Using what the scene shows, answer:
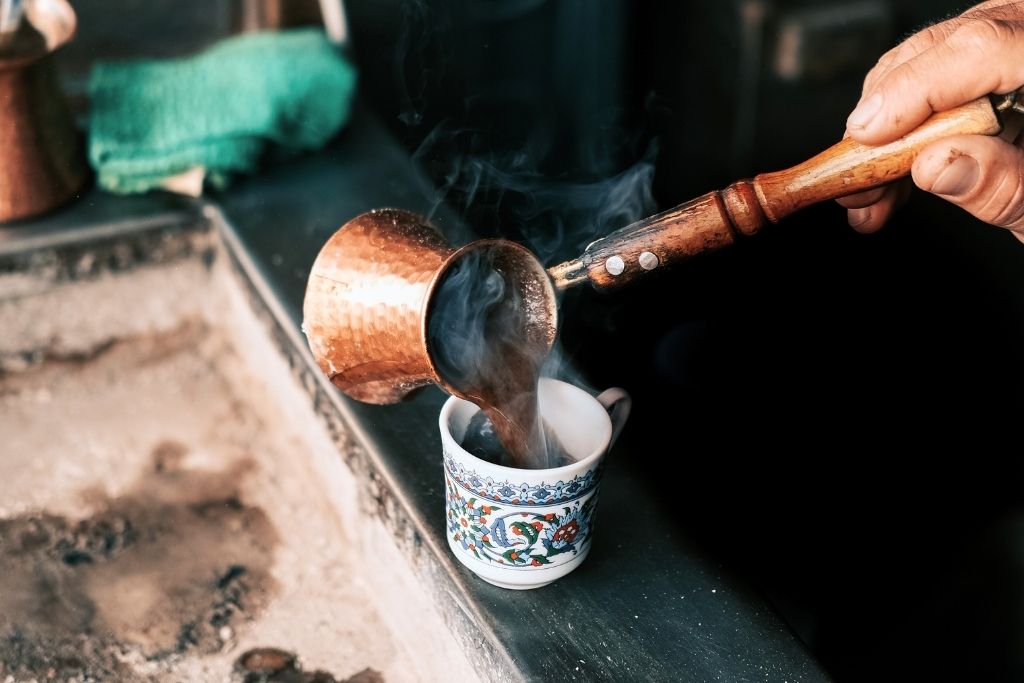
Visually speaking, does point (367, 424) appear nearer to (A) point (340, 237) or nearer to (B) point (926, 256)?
(A) point (340, 237)

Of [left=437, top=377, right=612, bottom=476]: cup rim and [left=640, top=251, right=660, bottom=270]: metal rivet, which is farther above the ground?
[left=640, top=251, right=660, bottom=270]: metal rivet

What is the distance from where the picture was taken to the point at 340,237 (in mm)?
1183

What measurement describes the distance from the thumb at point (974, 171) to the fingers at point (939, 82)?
44 millimetres

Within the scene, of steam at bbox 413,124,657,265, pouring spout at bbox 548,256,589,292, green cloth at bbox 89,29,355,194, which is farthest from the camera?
green cloth at bbox 89,29,355,194

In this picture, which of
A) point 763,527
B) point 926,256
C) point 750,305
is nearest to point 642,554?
point 763,527

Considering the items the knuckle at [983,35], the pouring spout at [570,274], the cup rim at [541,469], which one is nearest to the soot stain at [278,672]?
the cup rim at [541,469]

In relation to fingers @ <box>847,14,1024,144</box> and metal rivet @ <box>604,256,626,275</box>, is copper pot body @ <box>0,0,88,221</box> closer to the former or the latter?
metal rivet @ <box>604,256,626,275</box>

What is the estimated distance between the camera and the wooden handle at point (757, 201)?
1099 mm

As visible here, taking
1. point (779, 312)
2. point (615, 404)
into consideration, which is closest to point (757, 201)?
point (615, 404)

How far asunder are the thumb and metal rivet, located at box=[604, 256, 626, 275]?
13.6 inches

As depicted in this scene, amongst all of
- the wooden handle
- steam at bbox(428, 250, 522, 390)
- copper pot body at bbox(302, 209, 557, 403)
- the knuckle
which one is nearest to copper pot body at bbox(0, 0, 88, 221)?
copper pot body at bbox(302, 209, 557, 403)

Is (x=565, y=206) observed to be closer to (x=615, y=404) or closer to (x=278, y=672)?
(x=615, y=404)

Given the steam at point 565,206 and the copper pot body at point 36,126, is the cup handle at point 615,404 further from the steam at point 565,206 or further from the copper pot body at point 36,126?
the copper pot body at point 36,126

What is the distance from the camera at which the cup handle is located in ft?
4.22
